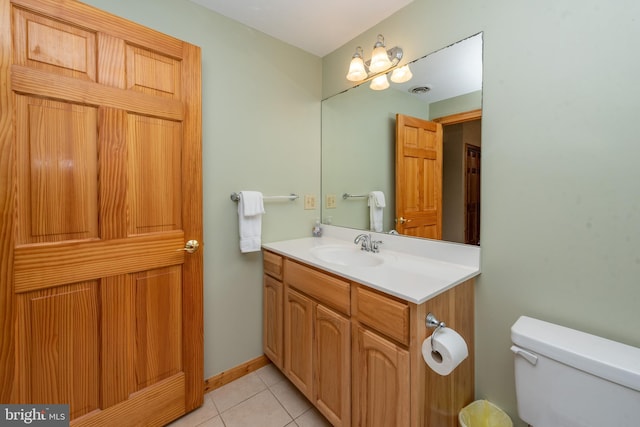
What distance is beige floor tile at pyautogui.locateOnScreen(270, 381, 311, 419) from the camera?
149cm

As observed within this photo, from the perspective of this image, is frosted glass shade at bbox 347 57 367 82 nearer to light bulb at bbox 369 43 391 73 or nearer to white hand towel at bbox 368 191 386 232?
light bulb at bbox 369 43 391 73

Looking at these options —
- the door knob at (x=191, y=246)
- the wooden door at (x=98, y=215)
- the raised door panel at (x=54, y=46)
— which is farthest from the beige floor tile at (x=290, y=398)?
the raised door panel at (x=54, y=46)

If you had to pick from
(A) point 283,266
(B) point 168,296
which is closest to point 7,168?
(B) point 168,296

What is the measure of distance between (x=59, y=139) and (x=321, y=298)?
4.43 feet

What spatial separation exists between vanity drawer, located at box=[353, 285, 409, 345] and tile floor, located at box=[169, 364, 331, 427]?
0.78 m

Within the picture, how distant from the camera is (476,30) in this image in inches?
49.2

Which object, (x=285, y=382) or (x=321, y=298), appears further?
(x=285, y=382)

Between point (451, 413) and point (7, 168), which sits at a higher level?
point (7, 168)

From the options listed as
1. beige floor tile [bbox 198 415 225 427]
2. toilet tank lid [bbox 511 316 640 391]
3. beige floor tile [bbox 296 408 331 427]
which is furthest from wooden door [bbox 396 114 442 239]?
beige floor tile [bbox 198 415 225 427]

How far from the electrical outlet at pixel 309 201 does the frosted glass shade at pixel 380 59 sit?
1010mm

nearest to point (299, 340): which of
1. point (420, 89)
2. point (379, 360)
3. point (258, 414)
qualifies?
point (258, 414)

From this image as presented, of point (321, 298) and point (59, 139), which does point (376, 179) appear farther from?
point (59, 139)

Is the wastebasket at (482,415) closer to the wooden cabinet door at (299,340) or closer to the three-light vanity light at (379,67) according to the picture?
the wooden cabinet door at (299,340)

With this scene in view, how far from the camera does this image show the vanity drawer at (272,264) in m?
1.66
